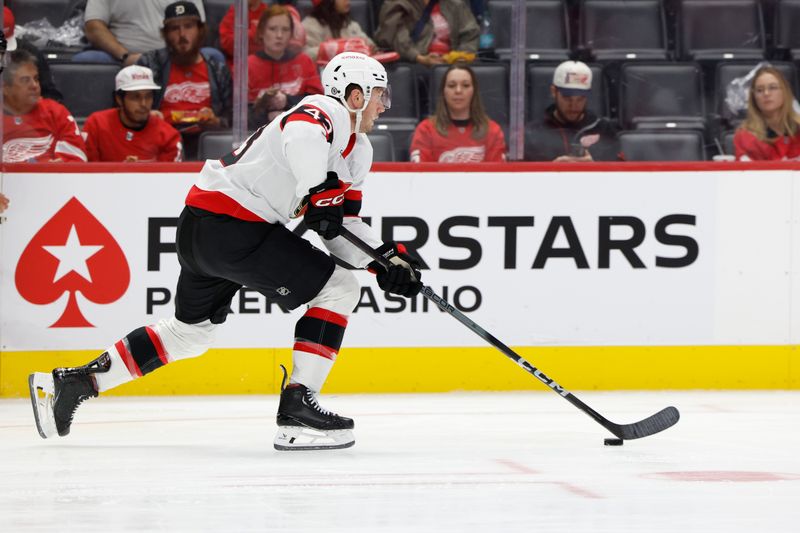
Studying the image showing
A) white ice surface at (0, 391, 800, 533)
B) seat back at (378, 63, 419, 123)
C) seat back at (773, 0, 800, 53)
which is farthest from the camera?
seat back at (773, 0, 800, 53)

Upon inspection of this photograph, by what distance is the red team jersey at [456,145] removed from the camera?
5.08 meters

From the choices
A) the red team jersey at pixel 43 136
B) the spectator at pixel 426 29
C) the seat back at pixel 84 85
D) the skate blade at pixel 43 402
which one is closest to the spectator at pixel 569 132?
the spectator at pixel 426 29

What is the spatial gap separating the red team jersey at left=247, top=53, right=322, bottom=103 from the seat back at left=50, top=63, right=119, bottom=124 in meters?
0.52

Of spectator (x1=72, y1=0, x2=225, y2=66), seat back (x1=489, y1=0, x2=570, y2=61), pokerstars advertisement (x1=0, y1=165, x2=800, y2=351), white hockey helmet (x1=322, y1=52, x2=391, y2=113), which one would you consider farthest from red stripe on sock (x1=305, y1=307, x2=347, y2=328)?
seat back (x1=489, y1=0, x2=570, y2=61)

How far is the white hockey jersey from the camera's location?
134 inches

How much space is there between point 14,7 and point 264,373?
167 cm

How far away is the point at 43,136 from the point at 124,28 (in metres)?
0.54

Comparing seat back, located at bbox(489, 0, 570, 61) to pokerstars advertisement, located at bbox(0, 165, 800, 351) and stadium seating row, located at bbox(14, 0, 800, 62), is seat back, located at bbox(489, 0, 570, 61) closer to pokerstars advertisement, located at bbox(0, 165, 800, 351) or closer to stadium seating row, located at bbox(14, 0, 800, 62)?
stadium seating row, located at bbox(14, 0, 800, 62)

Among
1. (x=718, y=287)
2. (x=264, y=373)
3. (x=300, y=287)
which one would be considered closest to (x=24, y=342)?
(x=264, y=373)

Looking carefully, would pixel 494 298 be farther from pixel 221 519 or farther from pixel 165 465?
pixel 221 519

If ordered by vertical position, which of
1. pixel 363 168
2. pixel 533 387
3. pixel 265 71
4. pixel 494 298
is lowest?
pixel 533 387

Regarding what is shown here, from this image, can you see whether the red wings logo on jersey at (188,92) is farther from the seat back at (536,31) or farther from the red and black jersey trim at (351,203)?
the red and black jersey trim at (351,203)

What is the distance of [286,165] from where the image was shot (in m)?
3.57

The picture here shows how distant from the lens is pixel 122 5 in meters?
5.08
